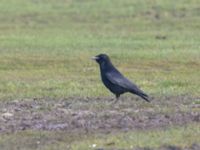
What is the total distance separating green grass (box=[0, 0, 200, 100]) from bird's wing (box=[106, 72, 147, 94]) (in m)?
1.73

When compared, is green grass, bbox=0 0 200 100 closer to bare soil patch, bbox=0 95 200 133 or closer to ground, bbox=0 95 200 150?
bare soil patch, bbox=0 95 200 133

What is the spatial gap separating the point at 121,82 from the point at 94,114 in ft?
3.42

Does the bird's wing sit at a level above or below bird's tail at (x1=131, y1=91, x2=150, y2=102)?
above

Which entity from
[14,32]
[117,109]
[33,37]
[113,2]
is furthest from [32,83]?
[113,2]

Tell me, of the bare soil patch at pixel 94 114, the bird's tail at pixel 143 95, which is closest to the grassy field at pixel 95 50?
the bird's tail at pixel 143 95

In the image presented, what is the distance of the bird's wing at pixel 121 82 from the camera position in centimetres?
1439

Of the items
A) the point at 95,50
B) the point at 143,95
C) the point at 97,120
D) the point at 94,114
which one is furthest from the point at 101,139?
the point at 95,50

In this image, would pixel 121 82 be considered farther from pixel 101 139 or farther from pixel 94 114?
pixel 101 139

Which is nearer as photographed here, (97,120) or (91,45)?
(97,120)

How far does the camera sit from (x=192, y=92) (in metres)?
16.7

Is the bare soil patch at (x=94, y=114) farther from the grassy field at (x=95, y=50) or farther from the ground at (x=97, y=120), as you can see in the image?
the grassy field at (x=95, y=50)

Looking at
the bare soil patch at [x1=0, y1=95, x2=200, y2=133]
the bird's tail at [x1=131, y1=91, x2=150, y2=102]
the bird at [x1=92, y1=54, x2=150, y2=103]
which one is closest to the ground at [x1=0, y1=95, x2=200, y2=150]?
the bare soil patch at [x1=0, y1=95, x2=200, y2=133]

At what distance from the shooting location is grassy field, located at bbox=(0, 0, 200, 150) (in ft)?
51.8

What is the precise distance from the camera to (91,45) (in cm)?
2612
